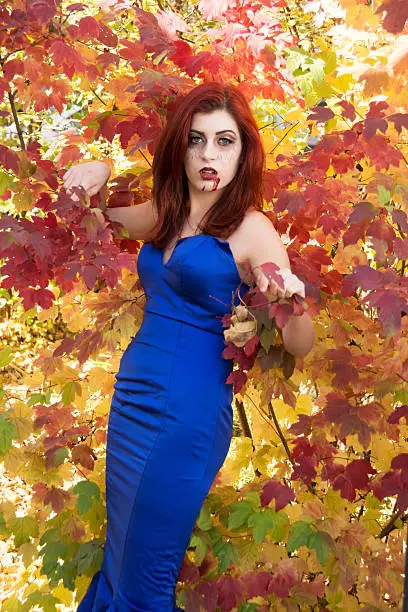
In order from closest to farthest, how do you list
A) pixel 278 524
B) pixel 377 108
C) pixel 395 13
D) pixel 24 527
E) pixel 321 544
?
1. pixel 395 13
2. pixel 377 108
3. pixel 321 544
4. pixel 278 524
5. pixel 24 527

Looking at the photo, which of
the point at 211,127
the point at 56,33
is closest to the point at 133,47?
the point at 56,33

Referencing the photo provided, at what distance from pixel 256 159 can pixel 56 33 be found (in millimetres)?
835

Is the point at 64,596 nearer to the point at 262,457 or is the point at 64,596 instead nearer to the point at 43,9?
the point at 262,457

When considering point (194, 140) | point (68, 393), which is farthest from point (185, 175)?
point (68, 393)

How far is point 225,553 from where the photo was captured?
250cm

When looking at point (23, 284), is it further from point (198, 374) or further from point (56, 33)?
point (56, 33)

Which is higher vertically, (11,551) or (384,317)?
(384,317)

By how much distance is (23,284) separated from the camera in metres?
2.40

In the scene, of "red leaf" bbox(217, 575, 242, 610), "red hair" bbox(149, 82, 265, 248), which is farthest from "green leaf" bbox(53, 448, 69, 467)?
"red hair" bbox(149, 82, 265, 248)

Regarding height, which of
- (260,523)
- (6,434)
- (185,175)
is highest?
(185,175)

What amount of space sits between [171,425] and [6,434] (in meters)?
0.58

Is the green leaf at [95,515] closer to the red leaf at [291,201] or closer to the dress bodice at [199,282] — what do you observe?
the dress bodice at [199,282]

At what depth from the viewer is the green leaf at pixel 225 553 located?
248 cm

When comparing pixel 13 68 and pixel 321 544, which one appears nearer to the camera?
pixel 321 544
